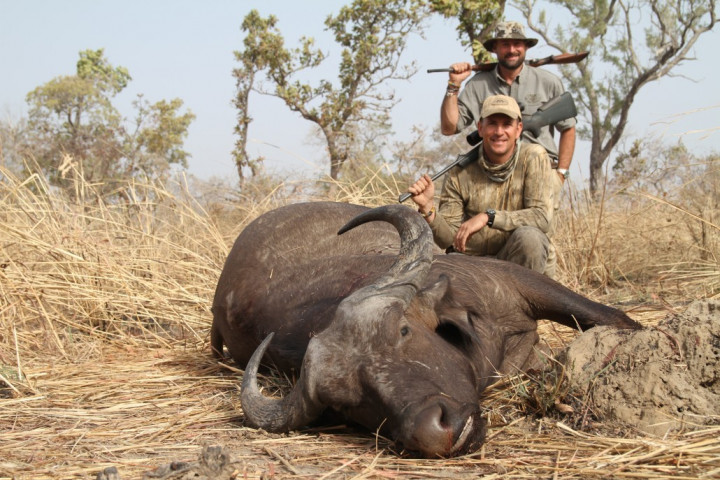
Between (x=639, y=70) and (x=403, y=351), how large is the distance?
19388 mm

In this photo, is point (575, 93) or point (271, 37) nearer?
point (271, 37)

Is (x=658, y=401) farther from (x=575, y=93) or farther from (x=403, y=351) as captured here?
(x=575, y=93)

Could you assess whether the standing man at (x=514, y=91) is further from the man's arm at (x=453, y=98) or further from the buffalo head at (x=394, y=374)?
the buffalo head at (x=394, y=374)

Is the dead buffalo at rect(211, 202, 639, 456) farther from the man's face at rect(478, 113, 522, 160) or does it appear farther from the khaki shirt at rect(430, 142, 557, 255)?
the man's face at rect(478, 113, 522, 160)

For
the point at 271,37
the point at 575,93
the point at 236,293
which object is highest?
the point at 575,93

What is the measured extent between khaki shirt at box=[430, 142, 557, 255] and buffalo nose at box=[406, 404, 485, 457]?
2500 millimetres

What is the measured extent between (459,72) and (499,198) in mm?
1240

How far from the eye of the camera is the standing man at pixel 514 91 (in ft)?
19.7

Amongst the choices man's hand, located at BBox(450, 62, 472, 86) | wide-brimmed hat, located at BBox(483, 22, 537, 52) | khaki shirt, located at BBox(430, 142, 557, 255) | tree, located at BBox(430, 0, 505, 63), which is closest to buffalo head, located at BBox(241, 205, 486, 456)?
khaki shirt, located at BBox(430, 142, 557, 255)

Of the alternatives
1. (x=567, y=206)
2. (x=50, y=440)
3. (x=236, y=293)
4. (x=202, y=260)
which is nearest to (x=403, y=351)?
(x=50, y=440)

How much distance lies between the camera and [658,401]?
2.84 m

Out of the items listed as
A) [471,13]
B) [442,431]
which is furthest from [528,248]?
[471,13]

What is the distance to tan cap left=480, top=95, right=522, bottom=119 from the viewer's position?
192 inches

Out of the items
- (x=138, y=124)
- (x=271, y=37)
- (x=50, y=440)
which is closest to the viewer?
(x=50, y=440)
